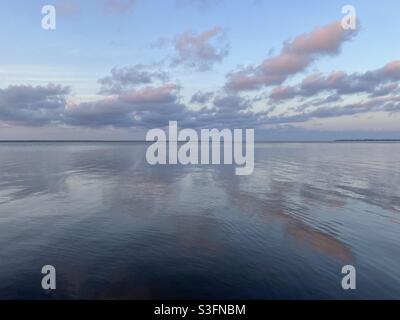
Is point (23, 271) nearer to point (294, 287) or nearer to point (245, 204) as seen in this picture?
point (294, 287)

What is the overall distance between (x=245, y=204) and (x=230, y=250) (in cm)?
1375

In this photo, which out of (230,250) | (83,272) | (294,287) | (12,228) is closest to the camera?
(294,287)

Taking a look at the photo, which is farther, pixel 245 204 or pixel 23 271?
pixel 245 204

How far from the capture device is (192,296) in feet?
49.3

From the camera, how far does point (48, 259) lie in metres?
18.9

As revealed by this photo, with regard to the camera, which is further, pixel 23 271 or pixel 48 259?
pixel 48 259
